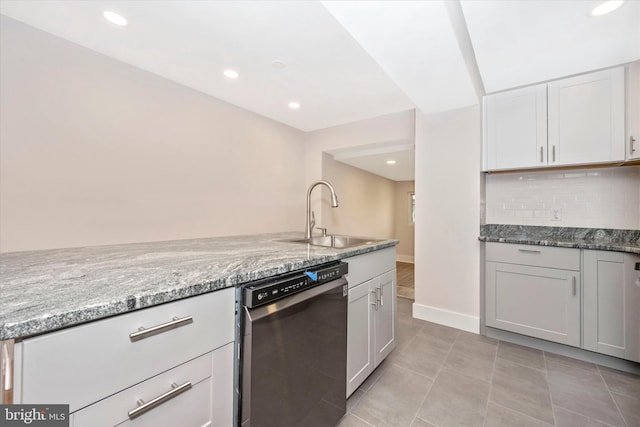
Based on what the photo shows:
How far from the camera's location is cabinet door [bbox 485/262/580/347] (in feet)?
6.52

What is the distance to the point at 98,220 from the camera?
6.04ft

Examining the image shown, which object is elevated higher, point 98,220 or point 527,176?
point 527,176

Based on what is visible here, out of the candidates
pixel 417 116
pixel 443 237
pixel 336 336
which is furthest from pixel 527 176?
pixel 336 336

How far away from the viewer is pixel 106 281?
2.75 ft

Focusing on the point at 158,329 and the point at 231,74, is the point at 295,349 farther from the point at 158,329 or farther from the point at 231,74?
the point at 231,74

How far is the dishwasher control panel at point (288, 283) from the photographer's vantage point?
0.95 metres

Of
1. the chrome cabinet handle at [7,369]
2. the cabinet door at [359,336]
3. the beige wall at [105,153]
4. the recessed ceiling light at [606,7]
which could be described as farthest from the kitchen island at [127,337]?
the recessed ceiling light at [606,7]

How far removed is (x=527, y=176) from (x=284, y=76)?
256 cm

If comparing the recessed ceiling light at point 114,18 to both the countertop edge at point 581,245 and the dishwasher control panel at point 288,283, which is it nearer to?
the dishwasher control panel at point 288,283

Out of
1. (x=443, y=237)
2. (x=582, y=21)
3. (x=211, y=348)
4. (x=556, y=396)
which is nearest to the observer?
(x=211, y=348)

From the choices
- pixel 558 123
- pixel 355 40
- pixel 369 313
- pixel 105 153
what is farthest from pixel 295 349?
pixel 558 123

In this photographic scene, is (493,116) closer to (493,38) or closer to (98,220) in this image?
(493,38)

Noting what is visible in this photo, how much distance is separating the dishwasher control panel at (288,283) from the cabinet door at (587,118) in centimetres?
227

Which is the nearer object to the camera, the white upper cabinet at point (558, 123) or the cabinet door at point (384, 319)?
the cabinet door at point (384, 319)
